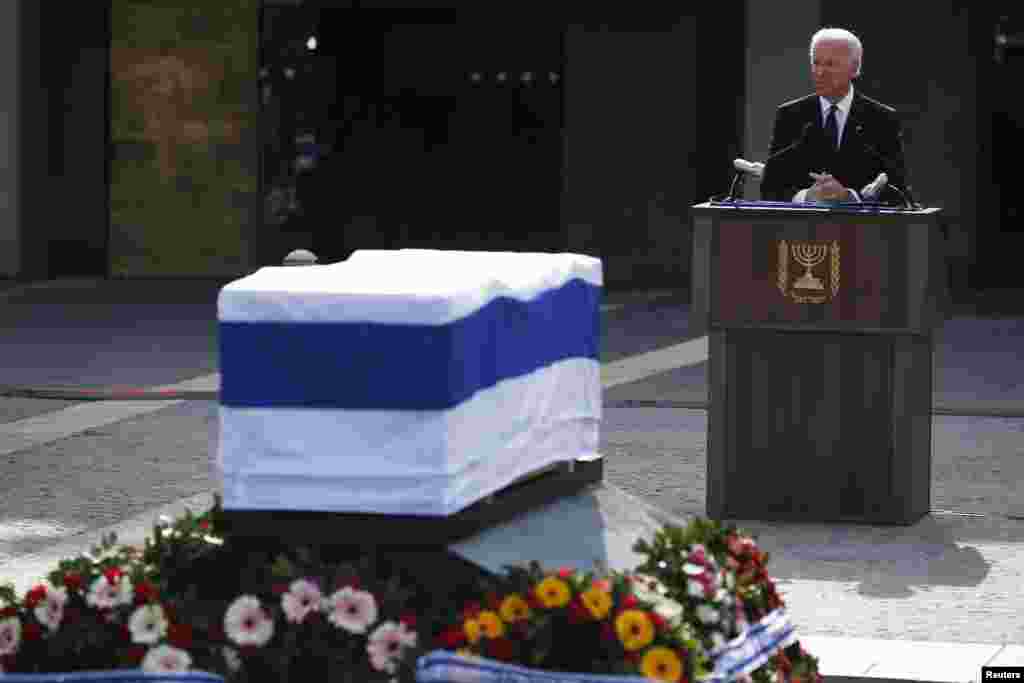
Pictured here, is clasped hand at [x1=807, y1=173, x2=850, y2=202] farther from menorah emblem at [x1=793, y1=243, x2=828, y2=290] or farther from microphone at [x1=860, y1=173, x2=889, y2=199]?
menorah emblem at [x1=793, y1=243, x2=828, y2=290]

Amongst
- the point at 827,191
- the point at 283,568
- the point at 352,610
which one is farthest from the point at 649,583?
the point at 827,191

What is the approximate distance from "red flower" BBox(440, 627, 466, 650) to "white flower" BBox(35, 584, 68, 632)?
86 centimetres

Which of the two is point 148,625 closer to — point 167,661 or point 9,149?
point 167,661

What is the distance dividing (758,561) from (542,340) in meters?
0.74

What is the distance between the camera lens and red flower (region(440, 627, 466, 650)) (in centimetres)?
506

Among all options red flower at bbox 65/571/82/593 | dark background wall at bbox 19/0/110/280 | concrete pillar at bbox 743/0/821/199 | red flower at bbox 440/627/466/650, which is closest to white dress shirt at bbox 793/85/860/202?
red flower at bbox 65/571/82/593

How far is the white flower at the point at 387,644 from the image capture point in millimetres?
5098

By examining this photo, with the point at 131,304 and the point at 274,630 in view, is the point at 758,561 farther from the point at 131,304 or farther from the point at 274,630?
the point at 131,304

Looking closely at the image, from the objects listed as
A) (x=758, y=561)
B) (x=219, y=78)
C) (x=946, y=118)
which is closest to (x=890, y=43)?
(x=946, y=118)

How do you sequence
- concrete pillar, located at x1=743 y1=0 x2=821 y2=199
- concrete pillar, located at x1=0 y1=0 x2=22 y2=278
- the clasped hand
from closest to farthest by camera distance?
1. the clasped hand
2. concrete pillar, located at x1=743 y1=0 x2=821 y2=199
3. concrete pillar, located at x1=0 y1=0 x2=22 y2=278

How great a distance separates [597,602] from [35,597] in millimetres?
1249

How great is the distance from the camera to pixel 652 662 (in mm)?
5090

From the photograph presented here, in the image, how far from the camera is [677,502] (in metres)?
10.9

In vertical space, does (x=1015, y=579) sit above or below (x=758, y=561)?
below
